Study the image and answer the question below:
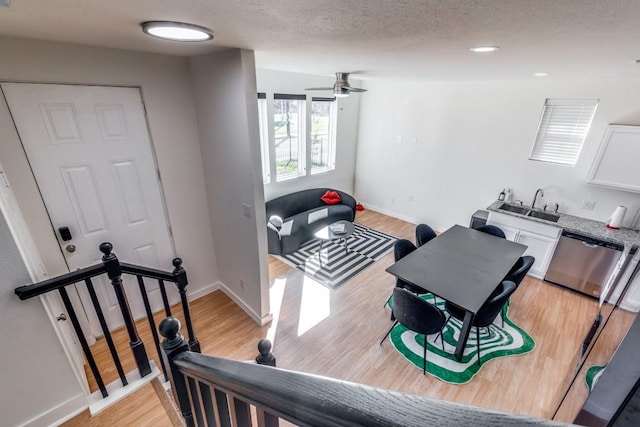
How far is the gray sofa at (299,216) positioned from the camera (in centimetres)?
438

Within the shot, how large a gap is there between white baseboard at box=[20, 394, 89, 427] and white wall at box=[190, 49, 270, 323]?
1.50 m

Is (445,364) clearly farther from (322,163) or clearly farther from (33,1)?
(322,163)

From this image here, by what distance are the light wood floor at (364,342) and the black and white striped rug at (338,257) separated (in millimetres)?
185

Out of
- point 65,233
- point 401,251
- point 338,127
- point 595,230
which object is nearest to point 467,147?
point 595,230

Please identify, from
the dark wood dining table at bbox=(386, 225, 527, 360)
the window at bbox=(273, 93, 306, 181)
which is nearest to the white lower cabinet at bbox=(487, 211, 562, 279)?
the dark wood dining table at bbox=(386, 225, 527, 360)

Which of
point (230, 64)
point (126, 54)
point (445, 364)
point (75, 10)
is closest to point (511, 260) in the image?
point (445, 364)

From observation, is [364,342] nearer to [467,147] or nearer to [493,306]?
[493,306]

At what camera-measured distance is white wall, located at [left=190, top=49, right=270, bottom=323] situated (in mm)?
2242

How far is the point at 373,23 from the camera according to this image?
3.78 feet

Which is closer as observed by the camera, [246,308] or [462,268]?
[462,268]

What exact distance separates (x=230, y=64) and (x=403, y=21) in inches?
62.0

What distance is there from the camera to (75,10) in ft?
3.64

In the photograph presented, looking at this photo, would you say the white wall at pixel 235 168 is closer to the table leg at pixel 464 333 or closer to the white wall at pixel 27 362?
the white wall at pixel 27 362

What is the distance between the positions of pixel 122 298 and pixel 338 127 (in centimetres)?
477
